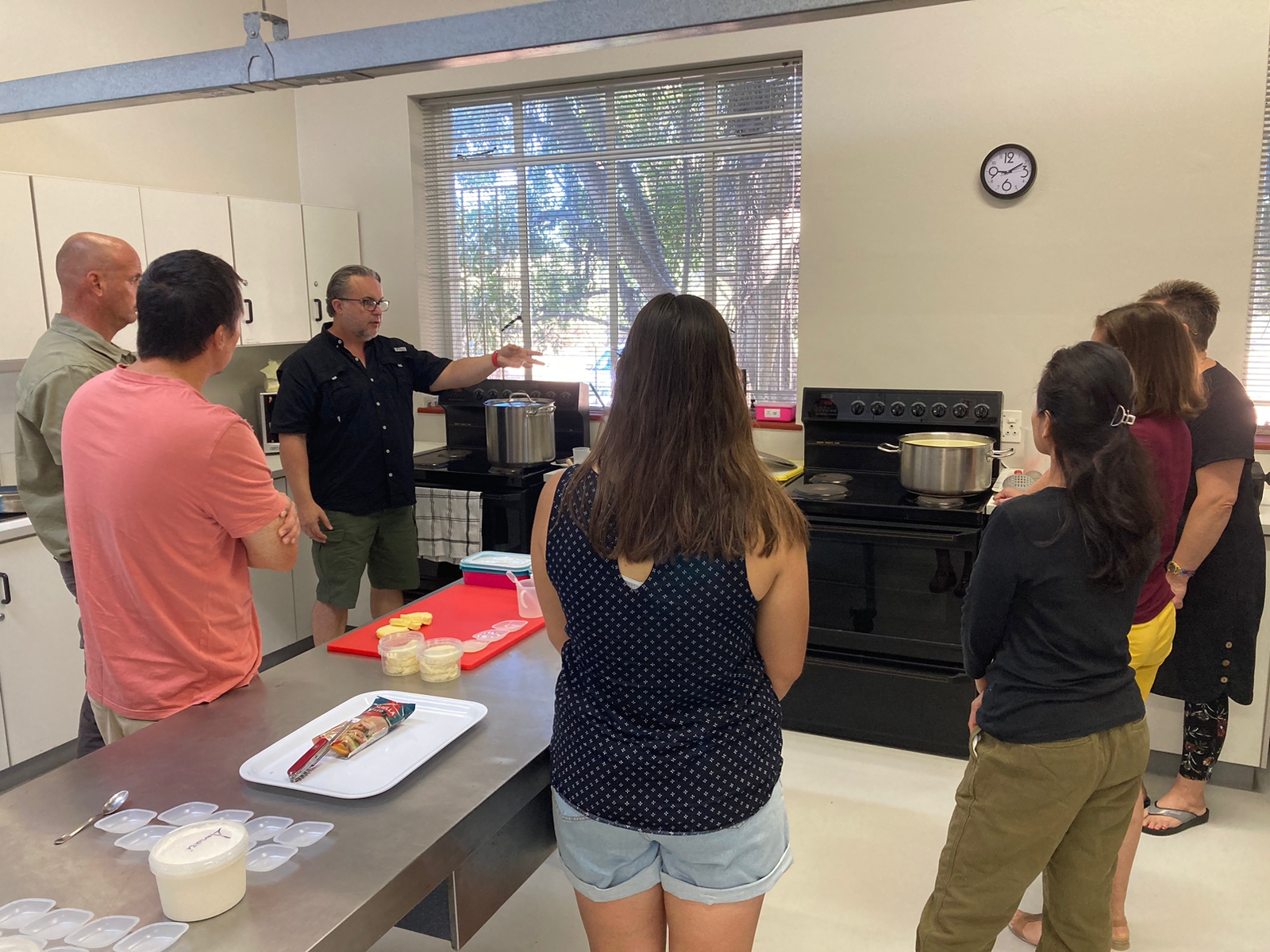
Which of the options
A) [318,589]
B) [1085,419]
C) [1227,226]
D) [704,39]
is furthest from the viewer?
[704,39]

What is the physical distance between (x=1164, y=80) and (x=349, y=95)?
3525 mm

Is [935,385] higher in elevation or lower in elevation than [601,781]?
higher

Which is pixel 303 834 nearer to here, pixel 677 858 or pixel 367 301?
pixel 677 858

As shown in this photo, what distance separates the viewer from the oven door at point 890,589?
3.01 meters

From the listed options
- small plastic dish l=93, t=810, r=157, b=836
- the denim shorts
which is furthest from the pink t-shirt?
the denim shorts

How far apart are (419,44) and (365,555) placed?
2.27 meters

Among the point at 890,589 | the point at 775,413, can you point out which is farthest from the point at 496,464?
the point at 890,589

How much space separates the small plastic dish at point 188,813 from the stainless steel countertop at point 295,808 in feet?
0.07

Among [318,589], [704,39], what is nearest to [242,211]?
[318,589]

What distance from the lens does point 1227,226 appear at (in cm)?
311

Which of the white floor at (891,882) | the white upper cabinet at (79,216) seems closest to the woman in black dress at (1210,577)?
the white floor at (891,882)

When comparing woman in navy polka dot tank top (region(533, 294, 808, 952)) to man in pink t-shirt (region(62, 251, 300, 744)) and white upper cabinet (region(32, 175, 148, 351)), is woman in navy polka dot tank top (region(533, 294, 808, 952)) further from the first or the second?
white upper cabinet (region(32, 175, 148, 351))

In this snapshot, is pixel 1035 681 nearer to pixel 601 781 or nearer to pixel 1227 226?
pixel 601 781

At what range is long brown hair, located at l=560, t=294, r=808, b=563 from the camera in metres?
1.26
